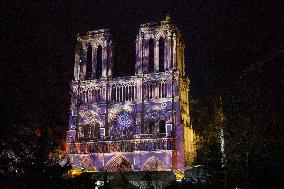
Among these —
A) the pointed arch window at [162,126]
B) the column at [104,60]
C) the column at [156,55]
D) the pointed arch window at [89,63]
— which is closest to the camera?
the pointed arch window at [162,126]

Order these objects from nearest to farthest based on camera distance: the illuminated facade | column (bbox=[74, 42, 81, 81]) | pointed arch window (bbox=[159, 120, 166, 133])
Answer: the illuminated facade < pointed arch window (bbox=[159, 120, 166, 133]) < column (bbox=[74, 42, 81, 81])

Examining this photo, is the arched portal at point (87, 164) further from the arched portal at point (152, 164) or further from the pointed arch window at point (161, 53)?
the pointed arch window at point (161, 53)

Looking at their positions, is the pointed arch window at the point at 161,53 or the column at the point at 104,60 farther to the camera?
the column at the point at 104,60

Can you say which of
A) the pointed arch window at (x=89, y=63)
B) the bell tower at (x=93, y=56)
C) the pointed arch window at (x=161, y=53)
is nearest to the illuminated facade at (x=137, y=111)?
the pointed arch window at (x=161, y=53)

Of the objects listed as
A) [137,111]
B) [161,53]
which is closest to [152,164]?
[137,111]

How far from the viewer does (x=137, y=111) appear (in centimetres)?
5159

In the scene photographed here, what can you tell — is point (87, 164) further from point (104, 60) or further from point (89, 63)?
point (89, 63)

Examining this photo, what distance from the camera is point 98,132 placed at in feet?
179

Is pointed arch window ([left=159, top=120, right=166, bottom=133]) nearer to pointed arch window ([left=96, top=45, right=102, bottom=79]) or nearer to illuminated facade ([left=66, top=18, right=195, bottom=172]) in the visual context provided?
illuminated facade ([left=66, top=18, right=195, bottom=172])

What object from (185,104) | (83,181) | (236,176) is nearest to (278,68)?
(185,104)

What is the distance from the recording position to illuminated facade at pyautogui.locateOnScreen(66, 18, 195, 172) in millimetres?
49250

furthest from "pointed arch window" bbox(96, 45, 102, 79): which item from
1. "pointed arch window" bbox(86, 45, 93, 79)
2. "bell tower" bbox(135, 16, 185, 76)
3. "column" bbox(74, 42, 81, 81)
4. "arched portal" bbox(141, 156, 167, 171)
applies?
"arched portal" bbox(141, 156, 167, 171)

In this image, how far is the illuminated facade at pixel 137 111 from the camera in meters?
49.2

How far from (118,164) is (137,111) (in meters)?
7.24
